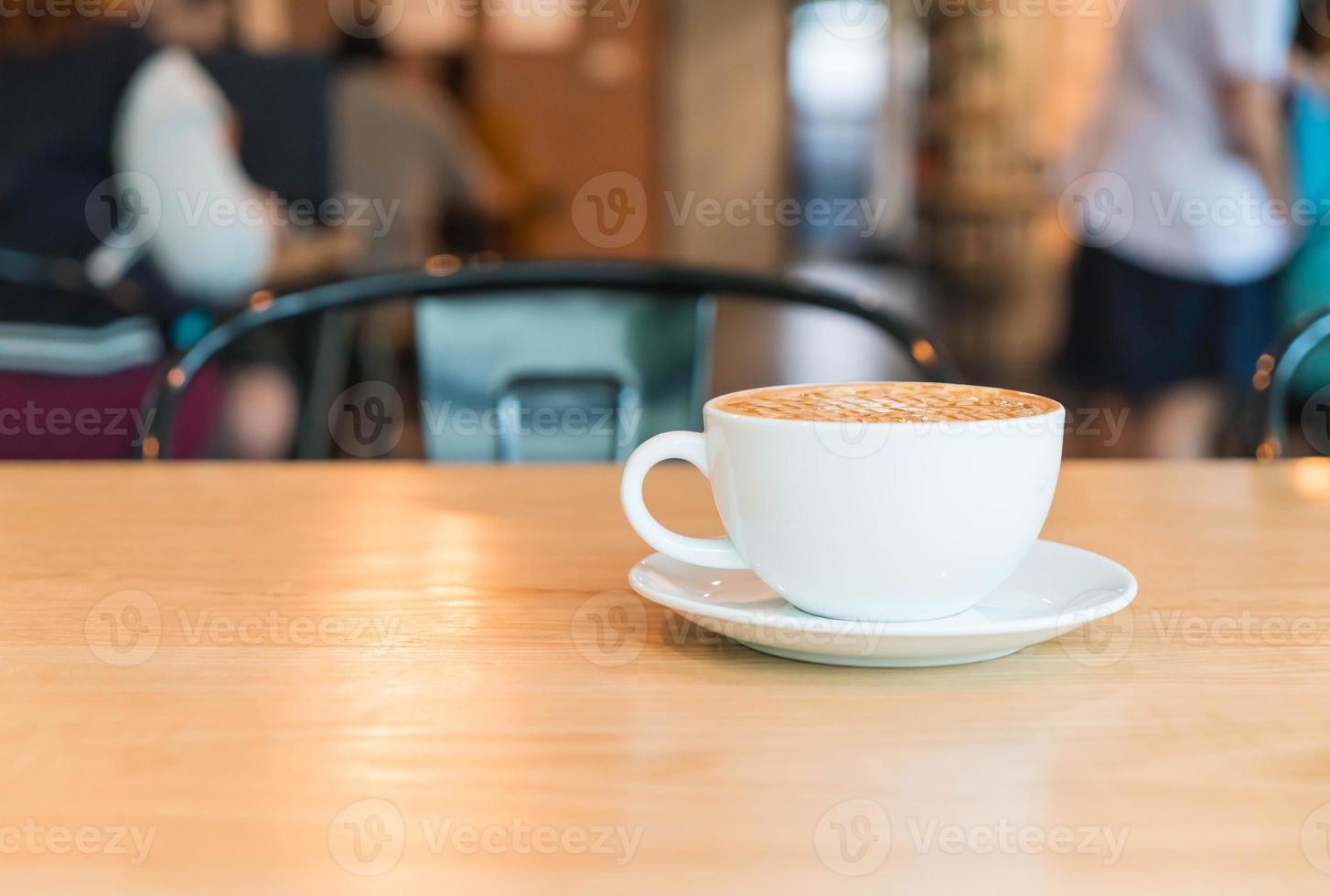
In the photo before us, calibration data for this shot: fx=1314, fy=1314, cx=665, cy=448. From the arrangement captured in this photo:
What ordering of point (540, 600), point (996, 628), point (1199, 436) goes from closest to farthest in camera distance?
point (996, 628)
point (540, 600)
point (1199, 436)

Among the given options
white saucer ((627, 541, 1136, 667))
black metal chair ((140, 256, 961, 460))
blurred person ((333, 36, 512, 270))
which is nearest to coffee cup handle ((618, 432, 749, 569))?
white saucer ((627, 541, 1136, 667))

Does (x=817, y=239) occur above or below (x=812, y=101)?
below

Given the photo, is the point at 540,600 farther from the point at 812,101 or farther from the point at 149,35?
the point at 812,101

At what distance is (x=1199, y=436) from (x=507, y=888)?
188cm

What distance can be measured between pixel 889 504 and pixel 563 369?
697mm

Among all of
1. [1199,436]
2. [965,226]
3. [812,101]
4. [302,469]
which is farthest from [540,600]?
[812,101]

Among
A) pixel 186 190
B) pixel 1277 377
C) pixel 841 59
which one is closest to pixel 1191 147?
pixel 1277 377

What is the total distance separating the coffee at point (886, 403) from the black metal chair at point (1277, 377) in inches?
21.9

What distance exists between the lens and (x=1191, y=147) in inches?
71.1

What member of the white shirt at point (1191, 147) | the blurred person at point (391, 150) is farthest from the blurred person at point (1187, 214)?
the blurred person at point (391, 150)

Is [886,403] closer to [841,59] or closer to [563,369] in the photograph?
[563,369]

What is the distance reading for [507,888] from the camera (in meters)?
0.25

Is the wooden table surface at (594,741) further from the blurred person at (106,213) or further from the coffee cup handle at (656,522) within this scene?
the blurred person at (106,213)

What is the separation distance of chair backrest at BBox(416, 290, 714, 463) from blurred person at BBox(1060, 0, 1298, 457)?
952mm
